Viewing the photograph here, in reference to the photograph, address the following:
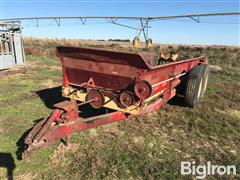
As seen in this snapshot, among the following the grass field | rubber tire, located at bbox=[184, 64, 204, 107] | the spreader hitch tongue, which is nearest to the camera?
the spreader hitch tongue

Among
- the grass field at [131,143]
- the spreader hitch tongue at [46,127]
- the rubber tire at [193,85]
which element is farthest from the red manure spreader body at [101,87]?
the rubber tire at [193,85]

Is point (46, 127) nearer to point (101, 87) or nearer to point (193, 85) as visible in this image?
point (101, 87)

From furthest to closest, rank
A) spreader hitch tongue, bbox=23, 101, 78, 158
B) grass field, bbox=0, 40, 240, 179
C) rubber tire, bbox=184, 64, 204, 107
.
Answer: rubber tire, bbox=184, 64, 204, 107, grass field, bbox=0, 40, 240, 179, spreader hitch tongue, bbox=23, 101, 78, 158

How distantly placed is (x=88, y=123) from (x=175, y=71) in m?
2.25

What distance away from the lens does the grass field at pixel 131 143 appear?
10.5 ft

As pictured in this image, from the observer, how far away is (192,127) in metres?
4.68

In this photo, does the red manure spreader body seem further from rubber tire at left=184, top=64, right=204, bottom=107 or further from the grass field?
rubber tire at left=184, top=64, right=204, bottom=107

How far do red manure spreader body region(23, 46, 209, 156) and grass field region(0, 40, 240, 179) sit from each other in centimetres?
40

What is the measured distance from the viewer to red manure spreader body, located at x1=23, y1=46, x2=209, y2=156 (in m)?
3.27

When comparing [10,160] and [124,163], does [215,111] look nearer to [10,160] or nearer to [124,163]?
[124,163]

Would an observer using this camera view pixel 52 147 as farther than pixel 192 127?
No

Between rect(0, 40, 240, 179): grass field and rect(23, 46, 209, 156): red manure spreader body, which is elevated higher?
rect(23, 46, 209, 156): red manure spreader body

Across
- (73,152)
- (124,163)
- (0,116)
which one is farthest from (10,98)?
(124,163)

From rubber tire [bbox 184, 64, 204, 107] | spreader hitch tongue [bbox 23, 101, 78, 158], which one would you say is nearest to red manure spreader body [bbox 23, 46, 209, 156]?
spreader hitch tongue [bbox 23, 101, 78, 158]
